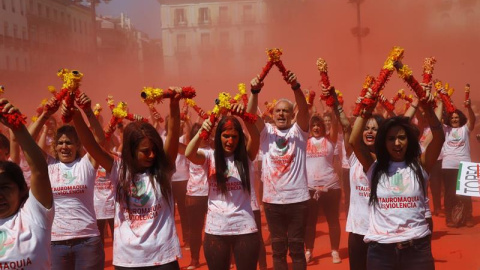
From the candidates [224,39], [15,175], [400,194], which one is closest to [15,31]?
[224,39]

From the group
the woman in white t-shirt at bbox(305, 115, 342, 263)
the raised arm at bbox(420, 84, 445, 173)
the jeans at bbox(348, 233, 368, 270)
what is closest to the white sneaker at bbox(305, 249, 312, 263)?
the woman in white t-shirt at bbox(305, 115, 342, 263)

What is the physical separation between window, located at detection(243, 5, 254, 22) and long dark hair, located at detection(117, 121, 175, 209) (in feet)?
153

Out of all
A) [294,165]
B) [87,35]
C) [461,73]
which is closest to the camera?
[294,165]

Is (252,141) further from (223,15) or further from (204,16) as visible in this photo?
(204,16)

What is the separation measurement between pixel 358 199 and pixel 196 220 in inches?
114

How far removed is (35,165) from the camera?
298 centimetres

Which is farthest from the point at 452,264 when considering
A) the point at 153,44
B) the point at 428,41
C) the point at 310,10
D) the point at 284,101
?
the point at 153,44

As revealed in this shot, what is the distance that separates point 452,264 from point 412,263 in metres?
3.61

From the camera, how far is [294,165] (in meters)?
6.00

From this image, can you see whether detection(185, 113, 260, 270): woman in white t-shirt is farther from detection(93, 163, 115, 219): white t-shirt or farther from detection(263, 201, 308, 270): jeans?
detection(93, 163, 115, 219): white t-shirt

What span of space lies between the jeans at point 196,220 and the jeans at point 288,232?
5.63ft

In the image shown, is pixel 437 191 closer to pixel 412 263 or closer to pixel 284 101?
pixel 284 101

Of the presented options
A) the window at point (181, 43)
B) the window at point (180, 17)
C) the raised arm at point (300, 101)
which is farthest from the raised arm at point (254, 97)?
the window at point (180, 17)

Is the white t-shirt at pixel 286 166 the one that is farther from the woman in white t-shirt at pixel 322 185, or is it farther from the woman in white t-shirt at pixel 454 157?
the woman in white t-shirt at pixel 454 157
